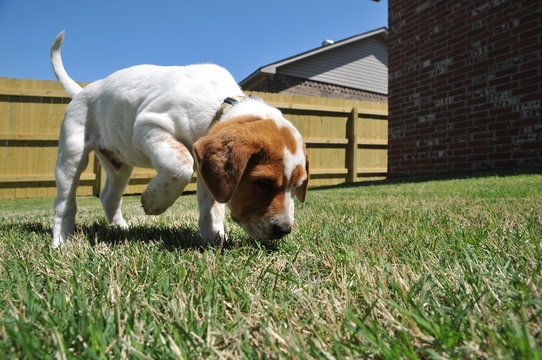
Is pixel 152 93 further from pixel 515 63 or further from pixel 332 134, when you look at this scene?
pixel 332 134

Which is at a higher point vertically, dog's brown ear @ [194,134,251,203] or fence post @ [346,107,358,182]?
fence post @ [346,107,358,182]

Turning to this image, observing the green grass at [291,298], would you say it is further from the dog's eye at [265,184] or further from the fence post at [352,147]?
the fence post at [352,147]

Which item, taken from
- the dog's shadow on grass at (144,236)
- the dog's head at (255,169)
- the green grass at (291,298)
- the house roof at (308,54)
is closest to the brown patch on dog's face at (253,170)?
the dog's head at (255,169)

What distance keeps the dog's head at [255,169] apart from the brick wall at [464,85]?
6374 millimetres

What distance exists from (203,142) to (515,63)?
720cm

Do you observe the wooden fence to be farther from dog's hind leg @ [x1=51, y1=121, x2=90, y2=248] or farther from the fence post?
dog's hind leg @ [x1=51, y1=121, x2=90, y2=248]

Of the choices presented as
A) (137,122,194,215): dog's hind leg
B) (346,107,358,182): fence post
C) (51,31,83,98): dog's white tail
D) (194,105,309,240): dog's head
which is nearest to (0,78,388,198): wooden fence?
(346,107,358,182): fence post

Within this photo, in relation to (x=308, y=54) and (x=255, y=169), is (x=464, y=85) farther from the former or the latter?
(x=308, y=54)

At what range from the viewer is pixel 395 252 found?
201 centimetres

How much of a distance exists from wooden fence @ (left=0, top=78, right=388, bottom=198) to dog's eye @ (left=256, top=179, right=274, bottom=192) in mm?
8467

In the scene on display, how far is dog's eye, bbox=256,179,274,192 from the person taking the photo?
86.3 inches

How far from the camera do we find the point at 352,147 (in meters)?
12.6

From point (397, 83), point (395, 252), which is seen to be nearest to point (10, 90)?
point (397, 83)

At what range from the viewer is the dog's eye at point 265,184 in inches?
86.3
